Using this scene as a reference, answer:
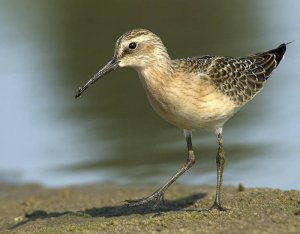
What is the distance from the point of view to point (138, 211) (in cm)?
1125

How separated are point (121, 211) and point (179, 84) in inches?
69.0

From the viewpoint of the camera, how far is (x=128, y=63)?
35.6 feet

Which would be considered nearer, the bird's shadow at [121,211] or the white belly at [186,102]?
the white belly at [186,102]

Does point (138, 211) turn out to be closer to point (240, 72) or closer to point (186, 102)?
point (186, 102)

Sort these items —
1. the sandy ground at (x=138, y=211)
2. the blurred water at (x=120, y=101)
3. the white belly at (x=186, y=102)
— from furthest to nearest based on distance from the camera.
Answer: the blurred water at (x=120, y=101)
the white belly at (x=186, y=102)
the sandy ground at (x=138, y=211)

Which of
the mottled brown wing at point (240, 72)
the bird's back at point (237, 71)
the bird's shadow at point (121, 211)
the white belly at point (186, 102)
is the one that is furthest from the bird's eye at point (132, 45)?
the bird's shadow at point (121, 211)

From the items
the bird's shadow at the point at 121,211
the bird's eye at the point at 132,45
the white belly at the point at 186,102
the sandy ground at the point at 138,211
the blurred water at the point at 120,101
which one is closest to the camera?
the sandy ground at the point at 138,211

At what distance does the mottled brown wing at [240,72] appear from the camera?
37.1 ft

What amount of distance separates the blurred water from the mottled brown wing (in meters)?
1.86

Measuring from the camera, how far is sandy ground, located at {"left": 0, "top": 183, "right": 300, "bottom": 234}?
31.4 ft

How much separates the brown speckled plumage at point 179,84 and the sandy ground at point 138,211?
410mm

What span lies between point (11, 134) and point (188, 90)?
6.10 m

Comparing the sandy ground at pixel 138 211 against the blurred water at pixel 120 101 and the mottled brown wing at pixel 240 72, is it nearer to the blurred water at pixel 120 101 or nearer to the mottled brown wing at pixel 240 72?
the blurred water at pixel 120 101

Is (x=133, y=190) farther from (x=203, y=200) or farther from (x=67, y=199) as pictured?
(x=203, y=200)
